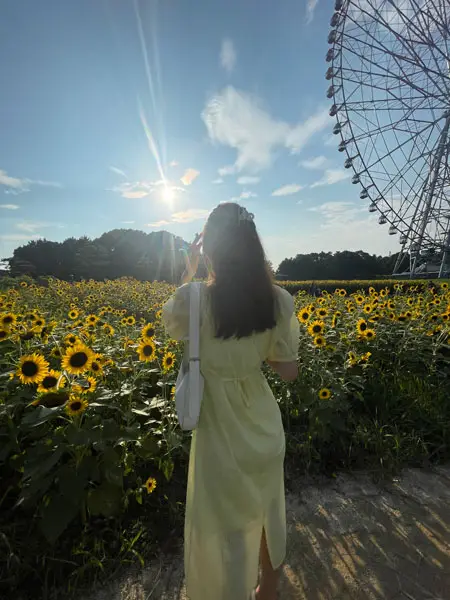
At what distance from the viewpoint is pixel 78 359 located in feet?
6.54

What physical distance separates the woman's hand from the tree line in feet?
66.6

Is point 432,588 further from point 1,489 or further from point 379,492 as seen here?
point 1,489

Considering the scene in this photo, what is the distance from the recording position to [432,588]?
1587mm

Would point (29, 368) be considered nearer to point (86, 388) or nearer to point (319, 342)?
point (86, 388)

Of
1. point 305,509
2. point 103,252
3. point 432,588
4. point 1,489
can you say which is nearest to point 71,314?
point 1,489

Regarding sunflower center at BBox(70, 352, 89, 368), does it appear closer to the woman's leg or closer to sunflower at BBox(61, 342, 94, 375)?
sunflower at BBox(61, 342, 94, 375)

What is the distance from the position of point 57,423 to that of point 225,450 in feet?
4.64

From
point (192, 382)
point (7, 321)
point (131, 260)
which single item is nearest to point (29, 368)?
point (7, 321)

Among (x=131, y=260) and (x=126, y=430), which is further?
(x=131, y=260)

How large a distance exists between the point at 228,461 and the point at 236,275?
27.4 inches

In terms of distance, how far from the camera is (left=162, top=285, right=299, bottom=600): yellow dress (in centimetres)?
130

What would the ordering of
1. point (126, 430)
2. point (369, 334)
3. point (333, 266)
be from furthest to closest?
1. point (333, 266)
2. point (369, 334)
3. point (126, 430)

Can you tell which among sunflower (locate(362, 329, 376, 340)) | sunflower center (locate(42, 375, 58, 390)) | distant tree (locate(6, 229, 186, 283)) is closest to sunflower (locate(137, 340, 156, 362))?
sunflower center (locate(42, 375, 58, 390))

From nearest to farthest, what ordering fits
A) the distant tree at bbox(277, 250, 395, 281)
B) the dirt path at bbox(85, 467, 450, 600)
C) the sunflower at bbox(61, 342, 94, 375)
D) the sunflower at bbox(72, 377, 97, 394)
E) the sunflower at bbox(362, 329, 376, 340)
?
the dirt path at bbox(85, 467, 450, 600) < the sunflower at bbox(72, 377, 97, 394) < the sunflower at bbox(61, 342, 94, 375) < the sunflower at bbox(362, 329, 376, 340) < the distant tree at bbox(277, 250, 395, 281)
